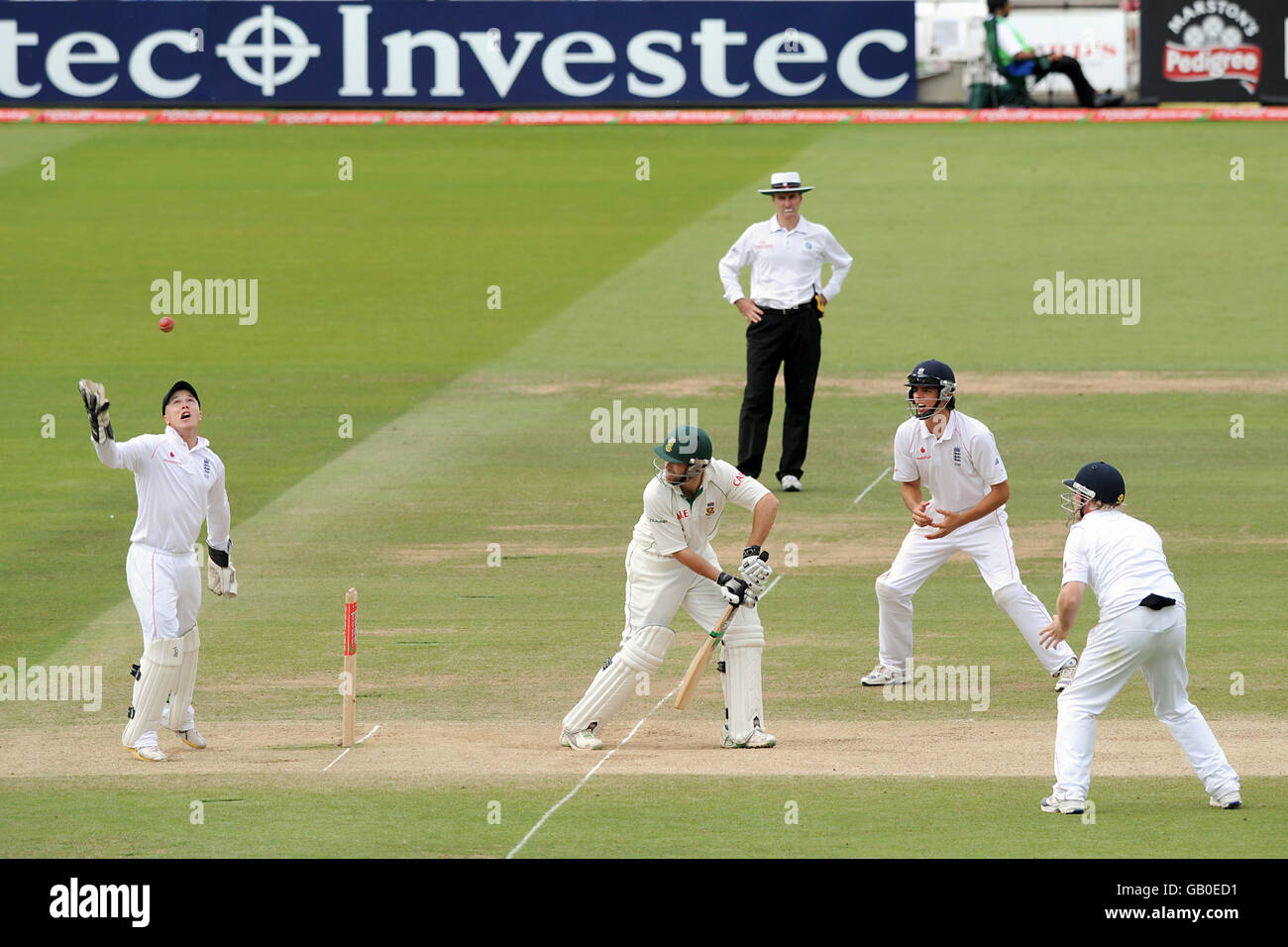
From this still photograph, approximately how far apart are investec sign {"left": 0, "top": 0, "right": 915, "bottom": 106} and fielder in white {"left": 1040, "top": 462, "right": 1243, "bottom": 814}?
27194mm

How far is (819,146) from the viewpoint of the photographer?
121 ft

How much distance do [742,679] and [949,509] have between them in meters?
2.31

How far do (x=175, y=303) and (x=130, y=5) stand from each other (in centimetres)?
1036

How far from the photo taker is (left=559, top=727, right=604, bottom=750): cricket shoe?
1236cm

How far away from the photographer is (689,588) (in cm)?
1249

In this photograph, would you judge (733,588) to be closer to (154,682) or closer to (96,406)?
(154,682)

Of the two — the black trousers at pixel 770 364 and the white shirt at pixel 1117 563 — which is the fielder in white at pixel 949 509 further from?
the black trousers at pixel 770 364

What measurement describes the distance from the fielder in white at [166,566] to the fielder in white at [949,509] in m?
4.49

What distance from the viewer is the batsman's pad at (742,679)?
12281 millimetres

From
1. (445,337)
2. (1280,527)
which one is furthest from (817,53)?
(1280,527)

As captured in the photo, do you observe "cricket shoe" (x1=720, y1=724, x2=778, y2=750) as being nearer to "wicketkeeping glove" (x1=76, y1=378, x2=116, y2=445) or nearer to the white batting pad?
the white batting pad

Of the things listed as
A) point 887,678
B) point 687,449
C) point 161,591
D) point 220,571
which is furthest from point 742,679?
point 161,591

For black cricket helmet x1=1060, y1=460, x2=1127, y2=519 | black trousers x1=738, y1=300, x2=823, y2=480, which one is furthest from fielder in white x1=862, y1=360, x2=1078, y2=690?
black trousers x1=738, y1=300, x2=823, y2=480

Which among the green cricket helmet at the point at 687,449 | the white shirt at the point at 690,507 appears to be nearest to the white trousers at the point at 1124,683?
the white shirt at the point at 690,507
